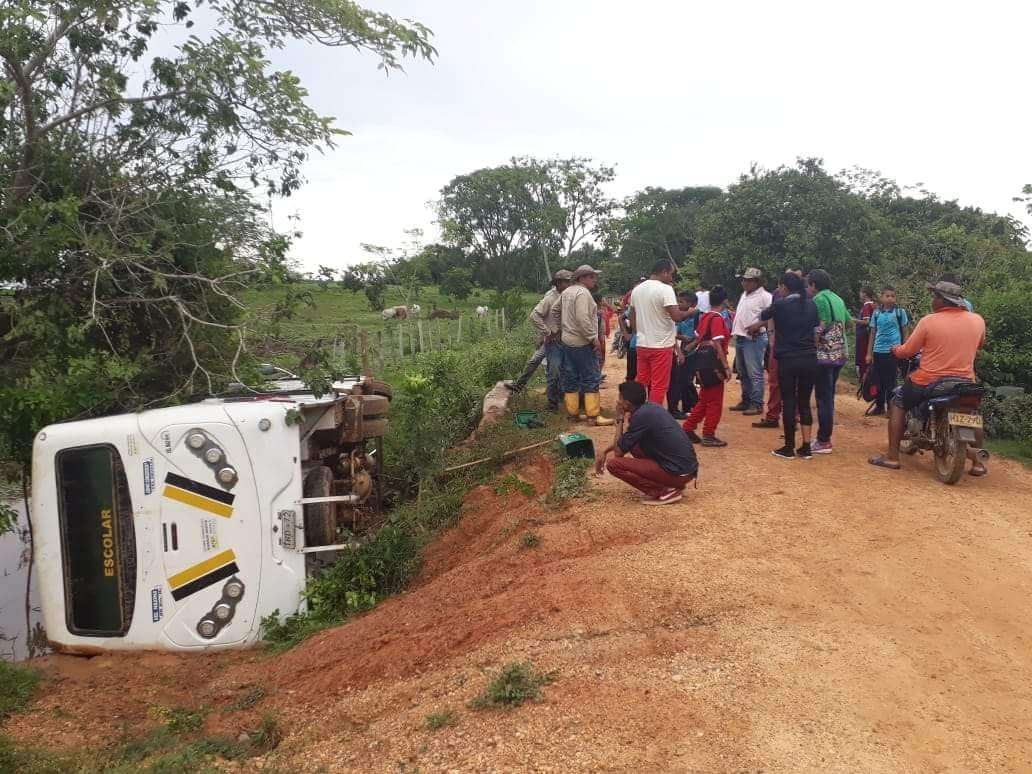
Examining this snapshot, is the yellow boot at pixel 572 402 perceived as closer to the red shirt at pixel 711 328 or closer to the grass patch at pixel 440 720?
the red shirt at pixel 711 328

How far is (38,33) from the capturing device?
19.2 feet

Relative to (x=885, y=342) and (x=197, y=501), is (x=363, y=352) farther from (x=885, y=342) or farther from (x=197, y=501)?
(x=885, y=342)

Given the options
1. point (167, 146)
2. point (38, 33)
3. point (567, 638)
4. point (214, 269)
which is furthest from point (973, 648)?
point (38, 33)

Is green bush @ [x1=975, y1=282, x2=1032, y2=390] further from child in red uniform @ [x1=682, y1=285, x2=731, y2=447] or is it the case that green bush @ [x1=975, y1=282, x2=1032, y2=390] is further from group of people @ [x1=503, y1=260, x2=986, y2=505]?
child in red uniform @ [x1=682, y1=285, x2=731, y2=447]

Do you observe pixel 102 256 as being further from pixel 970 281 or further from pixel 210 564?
pixel 970 281

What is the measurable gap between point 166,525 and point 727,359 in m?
5.41

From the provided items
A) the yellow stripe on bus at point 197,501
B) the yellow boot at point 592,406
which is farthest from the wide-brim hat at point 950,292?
the yellow stripe on bus at point 197,501

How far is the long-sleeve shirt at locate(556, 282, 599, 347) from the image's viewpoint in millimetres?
7754

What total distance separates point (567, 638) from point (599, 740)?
32.1 inches

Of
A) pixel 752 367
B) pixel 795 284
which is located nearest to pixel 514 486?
pixel 795 284

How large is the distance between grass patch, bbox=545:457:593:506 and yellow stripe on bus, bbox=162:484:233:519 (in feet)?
8.03

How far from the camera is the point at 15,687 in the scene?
4.75 meters

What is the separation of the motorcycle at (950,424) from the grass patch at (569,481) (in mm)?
2898

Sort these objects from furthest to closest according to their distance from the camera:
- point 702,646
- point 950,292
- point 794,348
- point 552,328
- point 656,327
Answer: point 552,328, point 656,327, point 794,348, point 950,292, point 702,646
